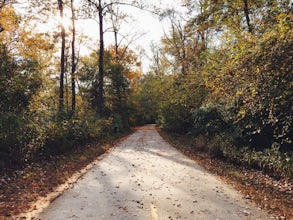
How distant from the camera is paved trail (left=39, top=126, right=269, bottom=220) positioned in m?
5.17

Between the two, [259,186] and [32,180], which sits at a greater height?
[32,180]

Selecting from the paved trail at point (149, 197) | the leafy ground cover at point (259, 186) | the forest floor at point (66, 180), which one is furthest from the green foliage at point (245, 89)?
the paved trail at point (149, 197)

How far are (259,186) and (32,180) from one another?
6.76 meters

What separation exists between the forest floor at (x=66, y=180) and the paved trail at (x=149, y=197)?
19.3 inches

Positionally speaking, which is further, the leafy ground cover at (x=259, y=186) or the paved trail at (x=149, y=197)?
the leafy ground cover at (x=259, y=186)

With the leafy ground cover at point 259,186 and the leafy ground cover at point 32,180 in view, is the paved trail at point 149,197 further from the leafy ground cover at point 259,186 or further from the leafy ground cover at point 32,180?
the leafy ground cover at point 32,180

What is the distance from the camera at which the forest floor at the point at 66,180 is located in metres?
5.72

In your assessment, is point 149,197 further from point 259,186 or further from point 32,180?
point 32,180

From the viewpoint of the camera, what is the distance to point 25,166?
29.7 ft

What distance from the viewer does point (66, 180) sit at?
7.86 m

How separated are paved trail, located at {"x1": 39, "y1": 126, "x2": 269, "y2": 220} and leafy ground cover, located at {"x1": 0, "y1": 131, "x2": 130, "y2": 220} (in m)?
0.64

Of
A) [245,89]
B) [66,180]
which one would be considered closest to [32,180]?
[66,180]

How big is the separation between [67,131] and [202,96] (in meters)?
10.3

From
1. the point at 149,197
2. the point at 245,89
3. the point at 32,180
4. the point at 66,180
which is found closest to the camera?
the point at 149,197
